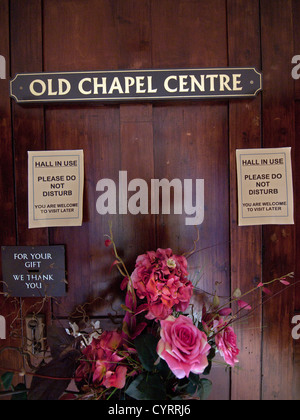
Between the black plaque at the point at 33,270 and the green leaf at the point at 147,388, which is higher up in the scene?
the black plaque at the point at 33,270

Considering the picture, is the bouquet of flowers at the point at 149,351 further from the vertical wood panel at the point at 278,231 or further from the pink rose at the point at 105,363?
the vertical wood panel at the point at 278,231

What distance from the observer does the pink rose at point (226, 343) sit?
1.99ft

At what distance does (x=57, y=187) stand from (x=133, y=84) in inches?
19.0

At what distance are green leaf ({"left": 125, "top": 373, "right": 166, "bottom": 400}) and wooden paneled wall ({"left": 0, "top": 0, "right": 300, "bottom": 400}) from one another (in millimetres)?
335

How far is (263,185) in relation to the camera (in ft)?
2.88

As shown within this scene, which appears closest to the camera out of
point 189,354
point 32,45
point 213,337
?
point 189,354

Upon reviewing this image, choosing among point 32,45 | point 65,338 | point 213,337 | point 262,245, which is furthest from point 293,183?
point 32,45

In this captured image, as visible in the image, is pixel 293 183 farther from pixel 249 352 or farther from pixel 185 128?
pixel 249 352

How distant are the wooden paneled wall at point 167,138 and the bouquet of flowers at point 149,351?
9.0 inches

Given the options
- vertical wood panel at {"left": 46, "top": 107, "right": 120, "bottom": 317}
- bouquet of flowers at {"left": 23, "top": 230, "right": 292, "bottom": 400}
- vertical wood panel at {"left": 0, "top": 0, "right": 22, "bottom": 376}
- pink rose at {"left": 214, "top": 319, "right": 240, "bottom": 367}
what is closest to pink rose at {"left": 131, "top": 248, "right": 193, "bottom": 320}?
bouquet of flowers at {"left": 23, "top": 230, "right": 292, "bottom": 400}

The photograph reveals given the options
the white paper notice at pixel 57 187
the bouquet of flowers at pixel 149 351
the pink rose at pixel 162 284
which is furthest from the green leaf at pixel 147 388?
the white paper notice at pixel 57 187

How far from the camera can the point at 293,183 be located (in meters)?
0.89

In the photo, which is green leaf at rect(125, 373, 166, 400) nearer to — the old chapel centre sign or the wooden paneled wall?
the wooden paneled wall

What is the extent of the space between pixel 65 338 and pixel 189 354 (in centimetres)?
36
